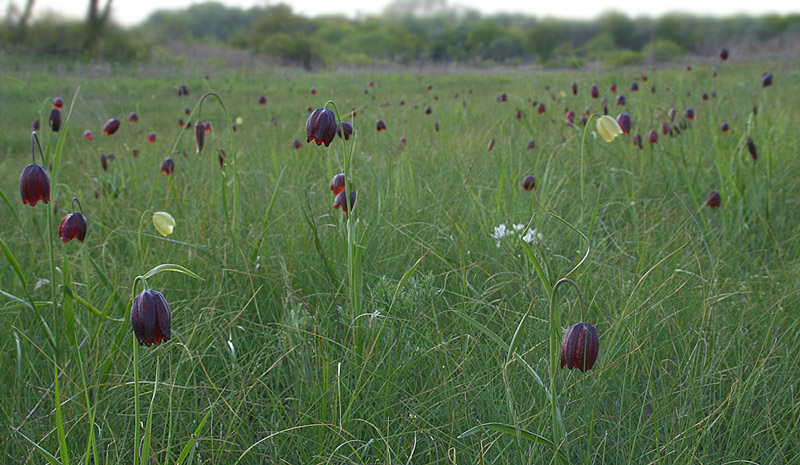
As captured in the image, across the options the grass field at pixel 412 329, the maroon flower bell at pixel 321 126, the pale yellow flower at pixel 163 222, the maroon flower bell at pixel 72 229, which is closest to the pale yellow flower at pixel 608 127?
the grass field at pixel 412 329

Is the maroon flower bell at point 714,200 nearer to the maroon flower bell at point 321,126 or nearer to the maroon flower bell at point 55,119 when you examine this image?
the maroon flower bell at point 321,126

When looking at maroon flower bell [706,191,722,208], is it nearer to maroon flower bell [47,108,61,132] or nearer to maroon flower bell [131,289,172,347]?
maroon flower bell [131,289,172,347]

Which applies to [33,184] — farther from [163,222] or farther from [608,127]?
[608,127]

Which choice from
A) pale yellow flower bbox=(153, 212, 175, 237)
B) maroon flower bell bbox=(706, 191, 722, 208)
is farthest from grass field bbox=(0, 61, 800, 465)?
pale yellow flower bbox=(153, 212, 175, 237)

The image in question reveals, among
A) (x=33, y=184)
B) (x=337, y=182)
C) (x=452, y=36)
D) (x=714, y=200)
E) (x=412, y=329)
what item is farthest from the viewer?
(x=452, y=36)

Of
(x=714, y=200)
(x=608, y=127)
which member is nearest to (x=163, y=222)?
(x=608, y=127)

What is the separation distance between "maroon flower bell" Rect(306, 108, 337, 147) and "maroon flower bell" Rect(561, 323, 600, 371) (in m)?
0.70

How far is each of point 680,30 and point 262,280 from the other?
53.6 ft

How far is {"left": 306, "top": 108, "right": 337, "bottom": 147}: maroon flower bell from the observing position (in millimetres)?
1284

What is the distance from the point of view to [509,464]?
103 cm

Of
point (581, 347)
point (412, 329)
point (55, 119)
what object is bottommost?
point (412, 329)

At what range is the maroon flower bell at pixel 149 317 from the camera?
86 centimetres

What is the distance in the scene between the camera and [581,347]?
873 millimetres

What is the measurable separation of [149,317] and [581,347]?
0.68 m
